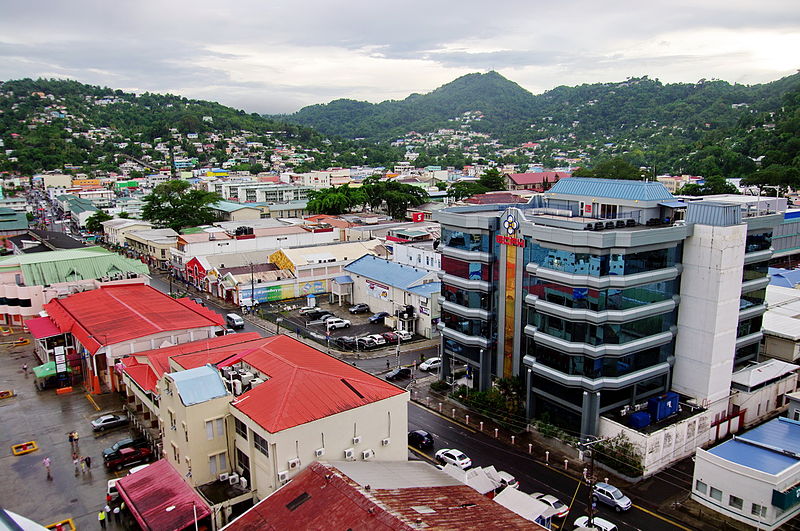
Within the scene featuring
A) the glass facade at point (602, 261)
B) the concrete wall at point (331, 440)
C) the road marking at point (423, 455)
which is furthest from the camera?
the road marking at point (423, 455)

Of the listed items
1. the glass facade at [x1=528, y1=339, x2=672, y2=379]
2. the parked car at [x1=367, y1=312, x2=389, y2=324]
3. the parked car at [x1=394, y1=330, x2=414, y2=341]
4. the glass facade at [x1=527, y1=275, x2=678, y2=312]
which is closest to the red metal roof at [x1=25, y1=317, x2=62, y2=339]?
the parked car at [x1=367, y1=312, x2=389, y2=324]

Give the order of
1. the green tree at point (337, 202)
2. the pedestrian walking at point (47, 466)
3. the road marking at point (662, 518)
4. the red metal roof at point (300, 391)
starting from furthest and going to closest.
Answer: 1. the green tree at point (337, 202)
2. the pedestrian walking at point (47, 466)
3. the road marking at point (662, 518)
4. the red metal roof at point (300, 391)

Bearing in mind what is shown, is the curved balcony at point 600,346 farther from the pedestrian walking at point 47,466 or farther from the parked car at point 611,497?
the pedestrian walking at point 47,466

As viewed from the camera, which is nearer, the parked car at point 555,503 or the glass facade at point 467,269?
the parked car at point 555,503

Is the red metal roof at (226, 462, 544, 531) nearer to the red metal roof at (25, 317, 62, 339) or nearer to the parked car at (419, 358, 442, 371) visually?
the parked car at (419, 358, 442, 371)

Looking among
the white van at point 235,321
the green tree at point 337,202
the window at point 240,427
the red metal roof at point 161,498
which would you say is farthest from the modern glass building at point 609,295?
the green tree at point 337,202

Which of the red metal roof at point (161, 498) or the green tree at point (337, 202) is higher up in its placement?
the green tree at point (337, 202)

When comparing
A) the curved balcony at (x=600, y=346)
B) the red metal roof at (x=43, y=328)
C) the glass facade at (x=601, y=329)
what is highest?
the glass facade at (x=601, y=329)
